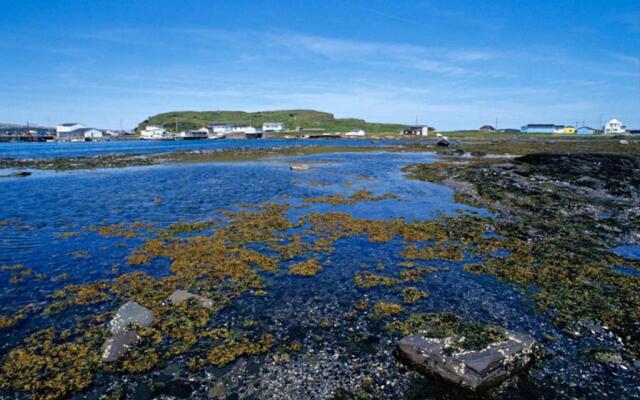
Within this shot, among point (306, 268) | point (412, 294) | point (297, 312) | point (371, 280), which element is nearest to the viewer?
point (297, 312)

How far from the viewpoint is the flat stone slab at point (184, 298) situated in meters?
12.9

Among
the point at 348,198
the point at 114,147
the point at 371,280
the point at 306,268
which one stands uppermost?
the point at 114,147

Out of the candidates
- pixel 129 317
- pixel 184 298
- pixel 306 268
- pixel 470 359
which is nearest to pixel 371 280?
pixel 306 268

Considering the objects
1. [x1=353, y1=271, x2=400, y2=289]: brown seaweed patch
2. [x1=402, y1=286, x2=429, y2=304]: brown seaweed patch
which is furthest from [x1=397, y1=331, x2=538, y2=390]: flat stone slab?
[x1=353, y1=271, x2=400, y2=289]: brown seaweed patch

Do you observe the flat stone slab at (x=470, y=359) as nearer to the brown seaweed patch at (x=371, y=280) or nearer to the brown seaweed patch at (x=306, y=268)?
the brown seaweed patch at (x=371, y=280)

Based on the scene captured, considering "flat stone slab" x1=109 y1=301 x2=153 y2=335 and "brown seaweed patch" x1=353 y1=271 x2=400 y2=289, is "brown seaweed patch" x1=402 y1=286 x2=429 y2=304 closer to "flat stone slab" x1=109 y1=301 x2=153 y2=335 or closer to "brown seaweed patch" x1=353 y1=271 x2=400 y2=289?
"brown seaweed patch" x1=353 y1=271 x2=400 y2=289

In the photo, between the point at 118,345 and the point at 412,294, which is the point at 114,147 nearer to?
the point at 118,345

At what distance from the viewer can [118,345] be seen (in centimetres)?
1019

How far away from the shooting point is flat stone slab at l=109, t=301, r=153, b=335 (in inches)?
440

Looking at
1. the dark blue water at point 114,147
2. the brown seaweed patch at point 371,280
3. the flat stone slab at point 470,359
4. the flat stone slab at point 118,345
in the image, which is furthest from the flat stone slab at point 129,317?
the dark blue water at point 114,147

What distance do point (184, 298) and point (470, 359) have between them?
33.7ft

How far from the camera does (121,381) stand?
8.93 meters

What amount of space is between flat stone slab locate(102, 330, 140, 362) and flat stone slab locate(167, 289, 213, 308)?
7.54 ft

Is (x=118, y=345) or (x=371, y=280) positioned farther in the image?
(x=371, y=280)
